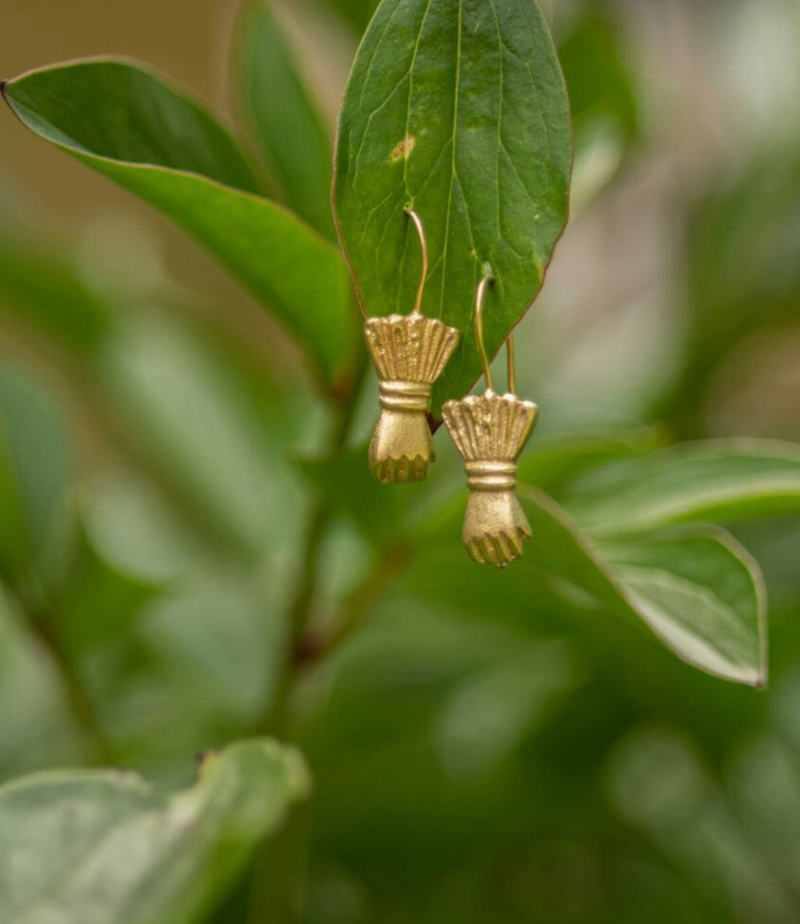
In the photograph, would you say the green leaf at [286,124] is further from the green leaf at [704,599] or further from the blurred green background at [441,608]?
the green leaf at [704,599]

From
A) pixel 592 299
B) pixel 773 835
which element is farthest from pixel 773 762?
pixel 592 299

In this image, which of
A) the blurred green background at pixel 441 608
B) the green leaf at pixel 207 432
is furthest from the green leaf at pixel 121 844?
the green leaf at pixel 207 432

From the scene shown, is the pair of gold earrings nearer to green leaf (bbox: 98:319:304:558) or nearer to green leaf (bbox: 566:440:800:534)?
green leaf (bbox: 566:440:800:534)

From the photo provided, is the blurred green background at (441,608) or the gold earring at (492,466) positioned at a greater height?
the gold earring at (492,466)

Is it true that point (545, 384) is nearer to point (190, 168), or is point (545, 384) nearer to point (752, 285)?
point (752, 285)

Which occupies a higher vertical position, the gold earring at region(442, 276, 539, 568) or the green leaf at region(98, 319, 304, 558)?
the gold earring at region(442, 276, 539, 568)

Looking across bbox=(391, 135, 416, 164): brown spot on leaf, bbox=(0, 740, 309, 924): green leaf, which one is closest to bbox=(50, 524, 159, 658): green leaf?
bbox=(0, 740, 309, 924): green leaf
